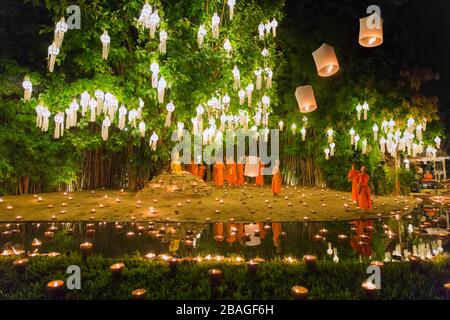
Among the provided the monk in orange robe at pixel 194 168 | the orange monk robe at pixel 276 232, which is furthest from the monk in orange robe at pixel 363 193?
the monk in orange robe at pixel 194 168

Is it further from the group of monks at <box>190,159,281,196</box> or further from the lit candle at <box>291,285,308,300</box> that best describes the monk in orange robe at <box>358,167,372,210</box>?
the group of monks at <box>190,159,281,196</box>

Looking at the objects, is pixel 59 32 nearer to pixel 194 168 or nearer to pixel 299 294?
pixel 299 294

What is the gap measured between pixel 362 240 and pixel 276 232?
1.45 m

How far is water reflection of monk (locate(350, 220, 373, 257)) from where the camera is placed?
14.6 feet

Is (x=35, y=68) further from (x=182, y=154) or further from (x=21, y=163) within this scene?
(x=182, y=154)

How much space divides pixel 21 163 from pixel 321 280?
1025cm

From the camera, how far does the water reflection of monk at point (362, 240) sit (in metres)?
4.45

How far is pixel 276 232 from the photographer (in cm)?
566

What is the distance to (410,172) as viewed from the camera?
13188 mm

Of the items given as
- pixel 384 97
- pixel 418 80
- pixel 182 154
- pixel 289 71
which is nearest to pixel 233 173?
pixel 182 154

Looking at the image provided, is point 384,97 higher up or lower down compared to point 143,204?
higher up

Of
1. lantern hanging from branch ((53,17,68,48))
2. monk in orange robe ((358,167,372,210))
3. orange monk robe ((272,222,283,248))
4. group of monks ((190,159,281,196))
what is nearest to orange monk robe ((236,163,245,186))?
group of monks ((190,159,281,196))

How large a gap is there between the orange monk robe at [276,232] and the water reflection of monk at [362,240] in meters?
1.14

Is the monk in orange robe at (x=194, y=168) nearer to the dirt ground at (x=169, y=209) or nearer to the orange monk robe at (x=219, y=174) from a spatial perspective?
the orange monk robe at (x=219, y=174)
